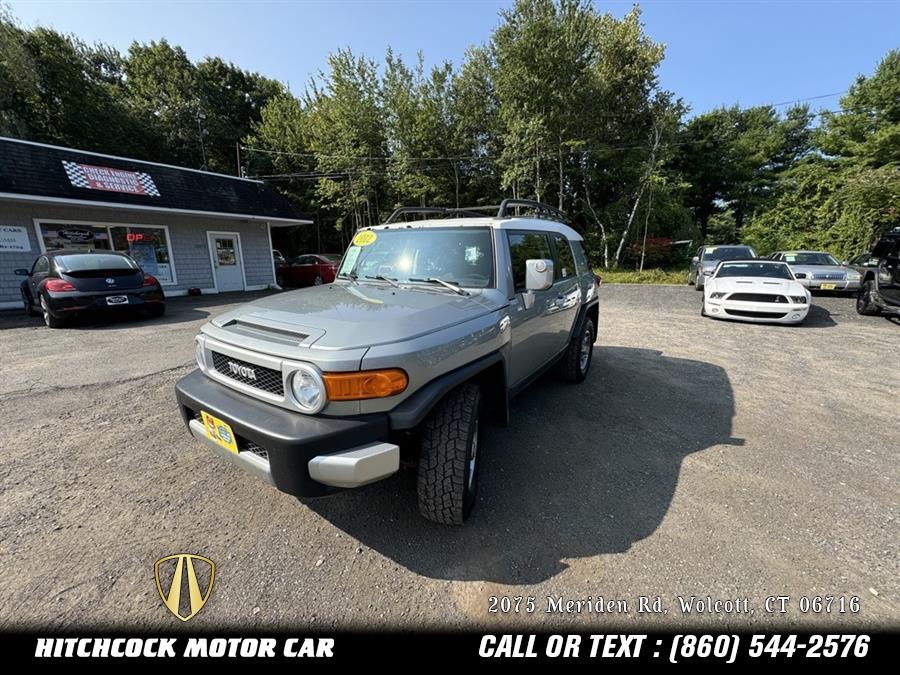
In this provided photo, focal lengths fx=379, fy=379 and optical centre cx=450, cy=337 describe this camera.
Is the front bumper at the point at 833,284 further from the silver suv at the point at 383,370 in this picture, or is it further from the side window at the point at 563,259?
the silver suv at the point at 383,370

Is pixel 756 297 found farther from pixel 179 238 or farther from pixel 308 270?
pixel 179 238

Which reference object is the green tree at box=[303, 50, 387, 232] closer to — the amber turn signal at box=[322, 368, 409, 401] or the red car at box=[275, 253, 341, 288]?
the red car at box=[275, 253, 341, 288]

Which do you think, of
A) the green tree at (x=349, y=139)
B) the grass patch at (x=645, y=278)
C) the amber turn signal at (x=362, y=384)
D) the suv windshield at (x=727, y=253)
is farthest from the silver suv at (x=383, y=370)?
the green tree at (x=349, y=139)

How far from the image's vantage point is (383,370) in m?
1.79

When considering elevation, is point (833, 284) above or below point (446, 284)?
below

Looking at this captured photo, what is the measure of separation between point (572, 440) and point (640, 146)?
2078 centimetres

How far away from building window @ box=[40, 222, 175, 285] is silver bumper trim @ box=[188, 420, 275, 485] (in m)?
11.6

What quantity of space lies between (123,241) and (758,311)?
17154 millimetres

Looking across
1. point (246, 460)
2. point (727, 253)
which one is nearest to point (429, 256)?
point (246, 460)

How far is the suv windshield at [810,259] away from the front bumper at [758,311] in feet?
20.3

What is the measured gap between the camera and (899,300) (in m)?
7.42

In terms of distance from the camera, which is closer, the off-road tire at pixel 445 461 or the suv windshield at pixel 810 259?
the off-road tire at pixel 445 461

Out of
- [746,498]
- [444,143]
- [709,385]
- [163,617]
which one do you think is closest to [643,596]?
[746,498]

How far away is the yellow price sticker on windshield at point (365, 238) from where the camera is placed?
3.53 meters
